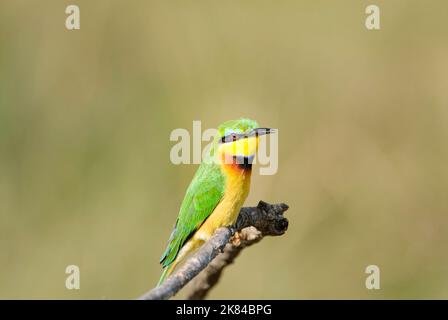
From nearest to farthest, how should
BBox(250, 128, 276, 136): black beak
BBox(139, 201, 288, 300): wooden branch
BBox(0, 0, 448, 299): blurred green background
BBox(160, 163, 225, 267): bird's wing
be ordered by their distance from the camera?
1. BBox(139, 201, 288, 300): wooden branch
2. BBox(250, 128, 276, 136): black beak
3. BBox(160, 163, 225, 267): bird's wing
4. BBox(0, 0, 448, 299): blurred green background

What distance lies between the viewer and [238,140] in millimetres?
3793

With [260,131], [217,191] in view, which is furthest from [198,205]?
[260,131]

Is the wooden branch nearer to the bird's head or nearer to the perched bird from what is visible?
the perched bird

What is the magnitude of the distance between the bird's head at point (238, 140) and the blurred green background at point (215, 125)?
4.64 ft

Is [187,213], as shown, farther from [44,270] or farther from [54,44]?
[54,44]

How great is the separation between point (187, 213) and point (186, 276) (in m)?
1.56

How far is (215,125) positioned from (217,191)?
1.59 m

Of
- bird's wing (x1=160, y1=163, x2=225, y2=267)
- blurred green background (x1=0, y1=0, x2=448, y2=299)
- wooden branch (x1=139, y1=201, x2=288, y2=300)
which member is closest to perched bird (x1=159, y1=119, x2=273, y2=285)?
bird's wing (x1=160, y1=163, x2=225, y2=267)

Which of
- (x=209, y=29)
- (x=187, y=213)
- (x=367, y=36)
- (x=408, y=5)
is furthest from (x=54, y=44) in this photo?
(x=408, y=5)

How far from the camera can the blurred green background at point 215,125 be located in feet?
17.2

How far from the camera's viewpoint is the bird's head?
147 inches

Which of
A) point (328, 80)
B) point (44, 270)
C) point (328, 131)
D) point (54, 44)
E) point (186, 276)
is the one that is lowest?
point (44, 270)

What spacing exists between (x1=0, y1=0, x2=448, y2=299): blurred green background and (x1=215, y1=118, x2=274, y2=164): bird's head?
4.64 ft

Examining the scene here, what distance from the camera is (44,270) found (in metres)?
5.23
